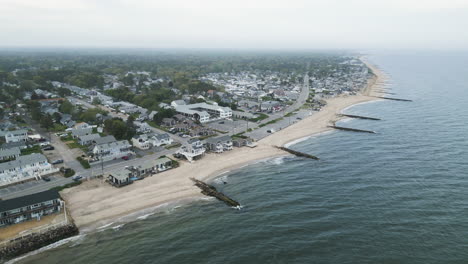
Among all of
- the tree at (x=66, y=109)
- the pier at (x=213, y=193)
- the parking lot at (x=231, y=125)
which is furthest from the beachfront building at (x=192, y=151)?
the tree at (x=66, y=109)

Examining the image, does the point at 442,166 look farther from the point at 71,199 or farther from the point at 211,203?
the point at 71,199

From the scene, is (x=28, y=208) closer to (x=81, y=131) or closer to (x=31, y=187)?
(x=31, y=187)

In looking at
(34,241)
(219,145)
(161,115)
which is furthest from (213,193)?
(161,115)

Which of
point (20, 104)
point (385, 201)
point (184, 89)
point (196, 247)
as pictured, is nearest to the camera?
point (196, 247)

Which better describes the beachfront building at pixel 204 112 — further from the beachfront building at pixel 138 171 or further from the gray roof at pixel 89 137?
the beachfront building at pixel 138 171

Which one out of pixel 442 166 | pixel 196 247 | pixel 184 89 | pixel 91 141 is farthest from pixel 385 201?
pixel 184 89
